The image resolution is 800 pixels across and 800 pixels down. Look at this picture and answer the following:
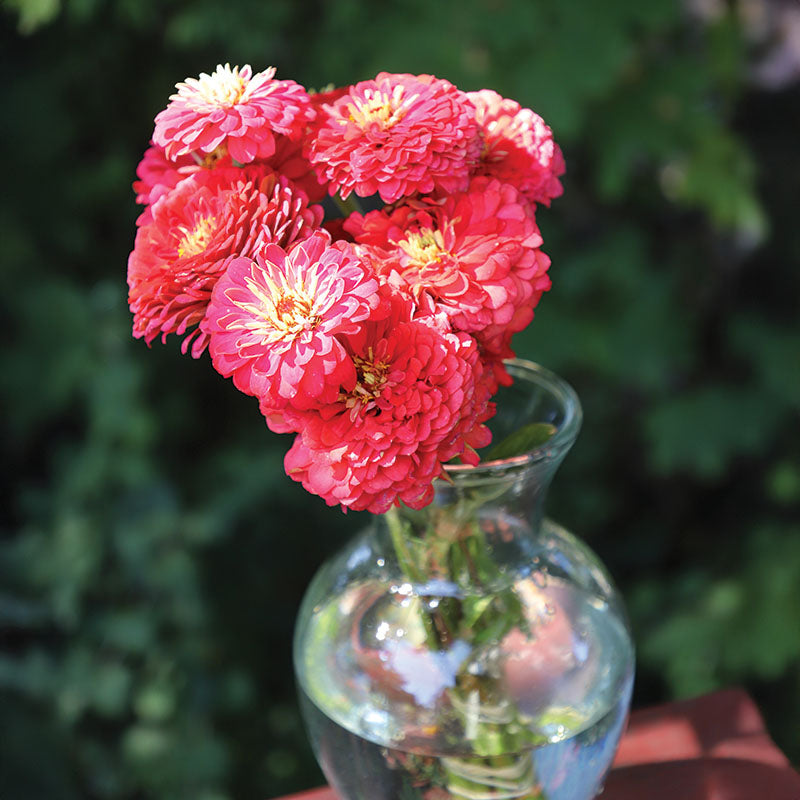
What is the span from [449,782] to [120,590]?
0.79 m

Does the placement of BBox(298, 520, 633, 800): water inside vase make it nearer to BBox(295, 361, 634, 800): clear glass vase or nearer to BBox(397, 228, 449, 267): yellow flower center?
BBox(295, 361, 634, 800): clear glass vase

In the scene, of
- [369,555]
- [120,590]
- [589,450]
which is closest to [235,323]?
[369,555]

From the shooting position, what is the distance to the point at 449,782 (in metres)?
0.54

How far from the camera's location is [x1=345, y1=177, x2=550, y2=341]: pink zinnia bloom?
42 cm

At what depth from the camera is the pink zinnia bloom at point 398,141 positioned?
433 millimetres

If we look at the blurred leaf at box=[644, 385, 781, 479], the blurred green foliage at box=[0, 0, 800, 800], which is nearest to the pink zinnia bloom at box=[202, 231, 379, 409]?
the blurred green foliage at box=[0, 0, 800, 800]

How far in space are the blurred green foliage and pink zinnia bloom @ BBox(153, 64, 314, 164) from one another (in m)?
0.69

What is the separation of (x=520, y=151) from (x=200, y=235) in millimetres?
170

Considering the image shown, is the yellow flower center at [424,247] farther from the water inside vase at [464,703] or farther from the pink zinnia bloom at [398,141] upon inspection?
the water inside vase at [464,703]

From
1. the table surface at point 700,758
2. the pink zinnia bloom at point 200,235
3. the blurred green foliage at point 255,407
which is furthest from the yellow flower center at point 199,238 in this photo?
the blurred green foliage at point 255,407

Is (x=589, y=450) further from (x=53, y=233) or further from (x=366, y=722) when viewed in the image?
(x=366, y=722)

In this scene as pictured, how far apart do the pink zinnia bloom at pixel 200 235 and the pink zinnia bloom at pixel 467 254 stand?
0.13 feet

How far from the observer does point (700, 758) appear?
676 millimetres

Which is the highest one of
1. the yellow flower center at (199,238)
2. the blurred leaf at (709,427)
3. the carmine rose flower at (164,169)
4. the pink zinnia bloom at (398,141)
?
the pink zinnia bloom at (398,141)
